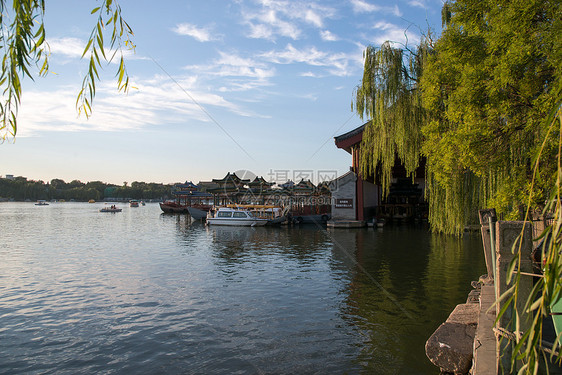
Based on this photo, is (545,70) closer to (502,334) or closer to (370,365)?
(502,334)

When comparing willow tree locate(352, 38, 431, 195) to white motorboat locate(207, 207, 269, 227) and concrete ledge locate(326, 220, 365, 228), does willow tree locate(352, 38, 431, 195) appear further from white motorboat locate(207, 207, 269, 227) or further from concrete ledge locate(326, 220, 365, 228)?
white motorboat locate(207, 207, 269, 227)

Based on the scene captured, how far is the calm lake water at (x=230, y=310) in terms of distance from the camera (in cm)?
713

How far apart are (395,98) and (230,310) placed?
45.6 feet

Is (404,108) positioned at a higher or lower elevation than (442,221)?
higher

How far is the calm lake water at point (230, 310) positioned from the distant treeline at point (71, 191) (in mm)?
171301

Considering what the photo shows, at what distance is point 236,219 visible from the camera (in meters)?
39.8

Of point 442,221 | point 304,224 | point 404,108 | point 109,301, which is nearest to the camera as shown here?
point 109,301

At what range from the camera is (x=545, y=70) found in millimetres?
7902

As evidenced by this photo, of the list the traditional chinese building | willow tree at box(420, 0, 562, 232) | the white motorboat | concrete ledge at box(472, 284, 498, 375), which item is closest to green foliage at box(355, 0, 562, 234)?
willow tree at box(420, 0, 562, 232)

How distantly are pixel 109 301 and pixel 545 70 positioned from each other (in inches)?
500

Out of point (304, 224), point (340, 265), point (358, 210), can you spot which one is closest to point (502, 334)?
point (340, 265)

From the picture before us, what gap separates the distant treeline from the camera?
6304 inches

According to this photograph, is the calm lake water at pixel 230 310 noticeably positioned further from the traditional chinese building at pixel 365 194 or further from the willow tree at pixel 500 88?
the traditional chinese building at pixel 365 194

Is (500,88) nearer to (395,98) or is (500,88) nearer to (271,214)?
(395,98)
